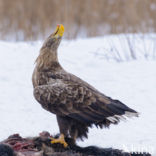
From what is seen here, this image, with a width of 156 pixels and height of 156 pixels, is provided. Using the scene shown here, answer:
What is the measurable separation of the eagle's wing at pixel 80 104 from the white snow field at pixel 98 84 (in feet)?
1.88

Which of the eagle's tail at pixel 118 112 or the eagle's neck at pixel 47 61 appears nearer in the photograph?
the eagle's tail at pixel 118 112

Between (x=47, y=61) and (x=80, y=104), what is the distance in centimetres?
57

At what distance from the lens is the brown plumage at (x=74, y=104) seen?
11.8 feet

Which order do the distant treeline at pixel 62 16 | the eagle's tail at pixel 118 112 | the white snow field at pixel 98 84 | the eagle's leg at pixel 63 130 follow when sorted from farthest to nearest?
the distant treeline at pixel 62 16 → the white snow field at pixel 98 84 → the eagle's leg at pixel 63 130 → the eagle's tail at pixel 118 112

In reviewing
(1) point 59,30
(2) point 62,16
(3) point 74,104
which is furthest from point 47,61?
(2) point 62,16

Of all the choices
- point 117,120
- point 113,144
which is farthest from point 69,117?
point 113,144

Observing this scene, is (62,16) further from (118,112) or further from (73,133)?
(118,112)

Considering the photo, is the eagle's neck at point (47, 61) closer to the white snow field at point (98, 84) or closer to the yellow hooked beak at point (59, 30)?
the yellow hooked beak at point (59, 30)

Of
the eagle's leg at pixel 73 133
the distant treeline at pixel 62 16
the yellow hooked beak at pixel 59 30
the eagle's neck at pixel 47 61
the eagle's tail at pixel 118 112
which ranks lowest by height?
the eagle's leg at pixel 73 133

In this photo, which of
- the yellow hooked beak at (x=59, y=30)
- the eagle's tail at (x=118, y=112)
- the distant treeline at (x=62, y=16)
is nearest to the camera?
the eagle's tail at (x=118, y=112)

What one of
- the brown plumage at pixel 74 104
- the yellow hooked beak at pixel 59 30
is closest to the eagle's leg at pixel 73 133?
the brown plumage at pixel 74 104

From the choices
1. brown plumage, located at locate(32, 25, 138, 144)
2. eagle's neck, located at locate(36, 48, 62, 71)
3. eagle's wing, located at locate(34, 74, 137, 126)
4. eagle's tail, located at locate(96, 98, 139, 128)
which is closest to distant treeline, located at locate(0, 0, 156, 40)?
eagle's neck, located at locate(36, 48, 62, 71)

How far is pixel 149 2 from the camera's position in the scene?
374 inches

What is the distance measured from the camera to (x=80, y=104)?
3662mm
